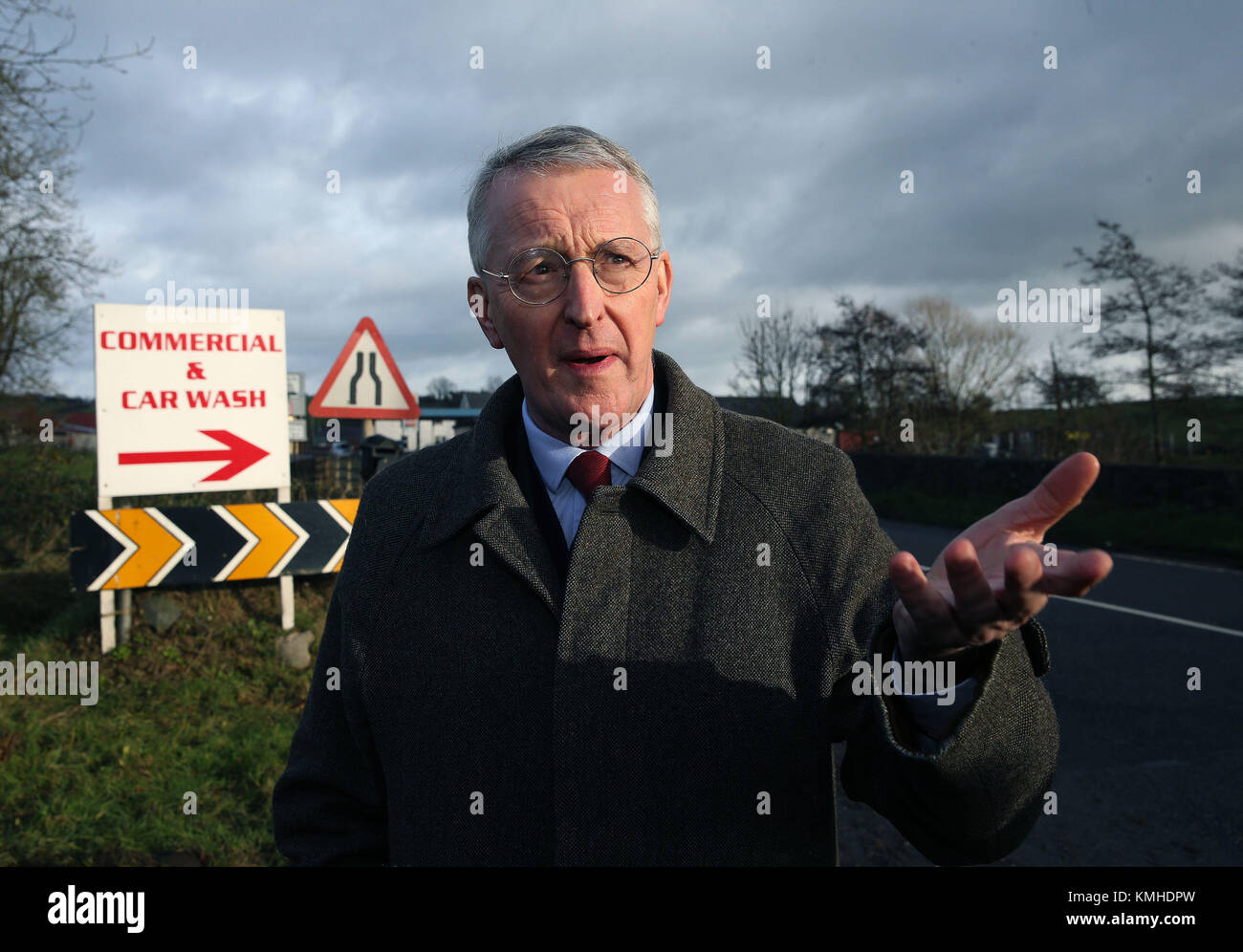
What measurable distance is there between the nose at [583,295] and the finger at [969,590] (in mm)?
977

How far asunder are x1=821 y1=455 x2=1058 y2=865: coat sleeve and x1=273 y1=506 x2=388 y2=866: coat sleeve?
109 cm

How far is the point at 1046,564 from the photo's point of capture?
45.6 inches

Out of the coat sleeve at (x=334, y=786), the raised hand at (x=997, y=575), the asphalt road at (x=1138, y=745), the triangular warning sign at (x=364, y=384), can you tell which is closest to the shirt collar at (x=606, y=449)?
the coat sleeve at (x=334, y=786)

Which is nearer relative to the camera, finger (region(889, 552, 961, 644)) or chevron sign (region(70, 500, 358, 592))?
finger (region(889, 552, 961, 644))

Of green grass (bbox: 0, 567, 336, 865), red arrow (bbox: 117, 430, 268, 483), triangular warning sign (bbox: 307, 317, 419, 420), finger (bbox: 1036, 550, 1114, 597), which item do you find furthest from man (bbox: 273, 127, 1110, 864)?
red arrow (bbox: 117, 430, 268, 483)

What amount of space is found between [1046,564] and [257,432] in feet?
21.4

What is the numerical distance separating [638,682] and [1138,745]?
4.68 m

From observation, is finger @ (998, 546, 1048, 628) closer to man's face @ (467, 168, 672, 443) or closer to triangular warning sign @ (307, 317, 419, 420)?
man's face @ (467, 168, 672, 443)

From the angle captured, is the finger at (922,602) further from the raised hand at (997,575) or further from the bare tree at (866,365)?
the bare tree at (866,365)

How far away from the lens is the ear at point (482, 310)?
6.85 ft

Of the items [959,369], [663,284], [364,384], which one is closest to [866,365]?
[959,369]

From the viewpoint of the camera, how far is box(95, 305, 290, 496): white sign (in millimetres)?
6105

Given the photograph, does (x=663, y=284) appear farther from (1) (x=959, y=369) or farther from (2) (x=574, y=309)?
(1) (x=959, y=369)
